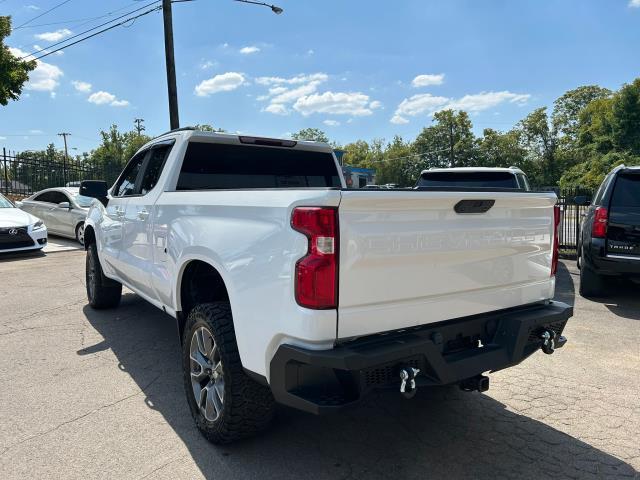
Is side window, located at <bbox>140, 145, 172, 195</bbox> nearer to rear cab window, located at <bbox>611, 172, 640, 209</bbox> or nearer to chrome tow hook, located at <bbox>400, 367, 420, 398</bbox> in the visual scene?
chrome tow hook, located at <bbox>400, 367, 420, 398</bbox>

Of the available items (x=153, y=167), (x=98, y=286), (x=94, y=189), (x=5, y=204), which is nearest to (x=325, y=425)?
(x=153, y=167)

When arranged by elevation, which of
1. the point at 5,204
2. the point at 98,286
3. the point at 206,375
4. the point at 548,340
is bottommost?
the point at 98,286

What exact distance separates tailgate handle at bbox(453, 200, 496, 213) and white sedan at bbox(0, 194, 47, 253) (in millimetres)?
10750

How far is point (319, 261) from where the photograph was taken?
7.25 feet

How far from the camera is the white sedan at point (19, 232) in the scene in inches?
413

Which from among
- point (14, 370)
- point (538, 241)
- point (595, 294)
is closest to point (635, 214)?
point (595, 294)

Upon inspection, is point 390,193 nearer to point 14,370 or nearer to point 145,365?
point 145,365

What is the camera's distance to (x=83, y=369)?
4.25 m

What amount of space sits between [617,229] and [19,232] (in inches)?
439

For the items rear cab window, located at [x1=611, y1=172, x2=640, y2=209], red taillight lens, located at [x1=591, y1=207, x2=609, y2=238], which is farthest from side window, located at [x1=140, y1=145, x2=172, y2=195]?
rear cab window, located at [x1=611, y1=172, x2=640, y2=209]

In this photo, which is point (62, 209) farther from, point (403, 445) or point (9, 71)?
point (403, 445)

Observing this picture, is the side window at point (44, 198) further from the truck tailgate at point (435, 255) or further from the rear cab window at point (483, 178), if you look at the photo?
the truck tailgate at point (435, 255)

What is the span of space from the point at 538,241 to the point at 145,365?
3353 millimetres

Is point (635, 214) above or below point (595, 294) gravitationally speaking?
above
